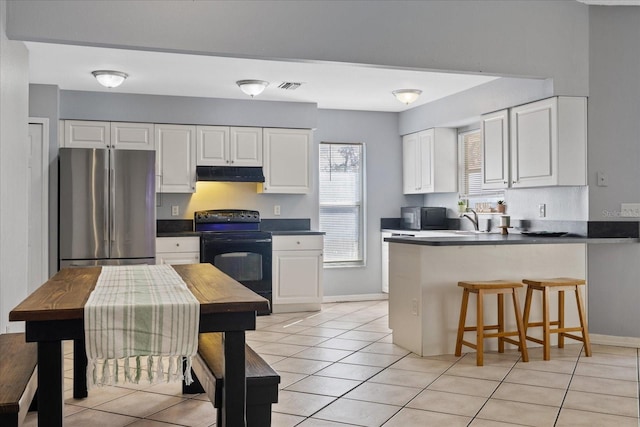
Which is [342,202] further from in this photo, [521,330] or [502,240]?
[521,330]

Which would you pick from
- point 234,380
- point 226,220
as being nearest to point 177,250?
point 226,220

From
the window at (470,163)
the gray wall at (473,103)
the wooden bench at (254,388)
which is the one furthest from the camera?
the window at (470,163)

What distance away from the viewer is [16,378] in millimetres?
2455

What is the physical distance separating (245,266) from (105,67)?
2427 mm

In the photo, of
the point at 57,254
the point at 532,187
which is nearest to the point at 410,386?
the point at 532,187

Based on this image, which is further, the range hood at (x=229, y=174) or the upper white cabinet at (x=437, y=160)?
the upper white cabinet at (x=437, y=160)

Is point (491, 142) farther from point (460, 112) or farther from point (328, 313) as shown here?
point (328, 313)

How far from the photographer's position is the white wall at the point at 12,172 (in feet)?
11.6

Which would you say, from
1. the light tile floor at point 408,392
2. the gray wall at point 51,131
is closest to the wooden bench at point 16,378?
the light tile floor at point 408,392

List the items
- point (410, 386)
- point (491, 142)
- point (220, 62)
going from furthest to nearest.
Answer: point (491, 142) < point (220, 62) < point (410, 386)

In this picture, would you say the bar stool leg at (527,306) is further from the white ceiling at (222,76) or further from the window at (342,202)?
the window at (342,202)

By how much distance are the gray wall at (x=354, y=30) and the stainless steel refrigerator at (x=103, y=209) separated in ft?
7.46

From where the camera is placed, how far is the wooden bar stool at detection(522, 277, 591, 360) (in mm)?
4438

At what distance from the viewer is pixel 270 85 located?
603 centimetres
